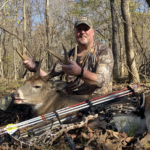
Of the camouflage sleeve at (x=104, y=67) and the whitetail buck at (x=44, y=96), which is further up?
the camouflage sleeve at (x=104, y=67)

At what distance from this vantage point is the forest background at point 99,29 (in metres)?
7.65

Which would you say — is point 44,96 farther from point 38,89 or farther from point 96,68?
point 96,68

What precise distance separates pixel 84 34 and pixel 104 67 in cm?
114

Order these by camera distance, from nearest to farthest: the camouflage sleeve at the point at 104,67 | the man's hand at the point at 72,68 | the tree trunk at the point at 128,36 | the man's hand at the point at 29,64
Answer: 1. the man's hand at the point at 72,68
2. the camouflage sleeve at the point at 104,67
3. the man's hand at the point at 29,64
4. the tree trunk at the point at 128,36

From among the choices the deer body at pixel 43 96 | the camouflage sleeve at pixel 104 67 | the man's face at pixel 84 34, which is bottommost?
the deer body at pixel 43 96

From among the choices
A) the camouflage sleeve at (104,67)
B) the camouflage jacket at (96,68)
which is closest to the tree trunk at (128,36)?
the camouflage jacket at (96,68)

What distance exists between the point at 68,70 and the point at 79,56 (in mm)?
1472

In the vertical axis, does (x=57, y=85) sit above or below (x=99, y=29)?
below

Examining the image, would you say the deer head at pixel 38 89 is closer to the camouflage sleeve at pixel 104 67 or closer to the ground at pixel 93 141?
the camouflage sleeve at pixel 104 67

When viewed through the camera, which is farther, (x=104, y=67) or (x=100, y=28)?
(x=100, y=28)

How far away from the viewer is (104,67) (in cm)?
413

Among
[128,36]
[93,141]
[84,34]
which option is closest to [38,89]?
[84,34]

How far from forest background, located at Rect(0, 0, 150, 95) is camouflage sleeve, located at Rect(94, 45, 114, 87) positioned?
156 cm

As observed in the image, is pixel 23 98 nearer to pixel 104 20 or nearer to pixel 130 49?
pixel 130 49
